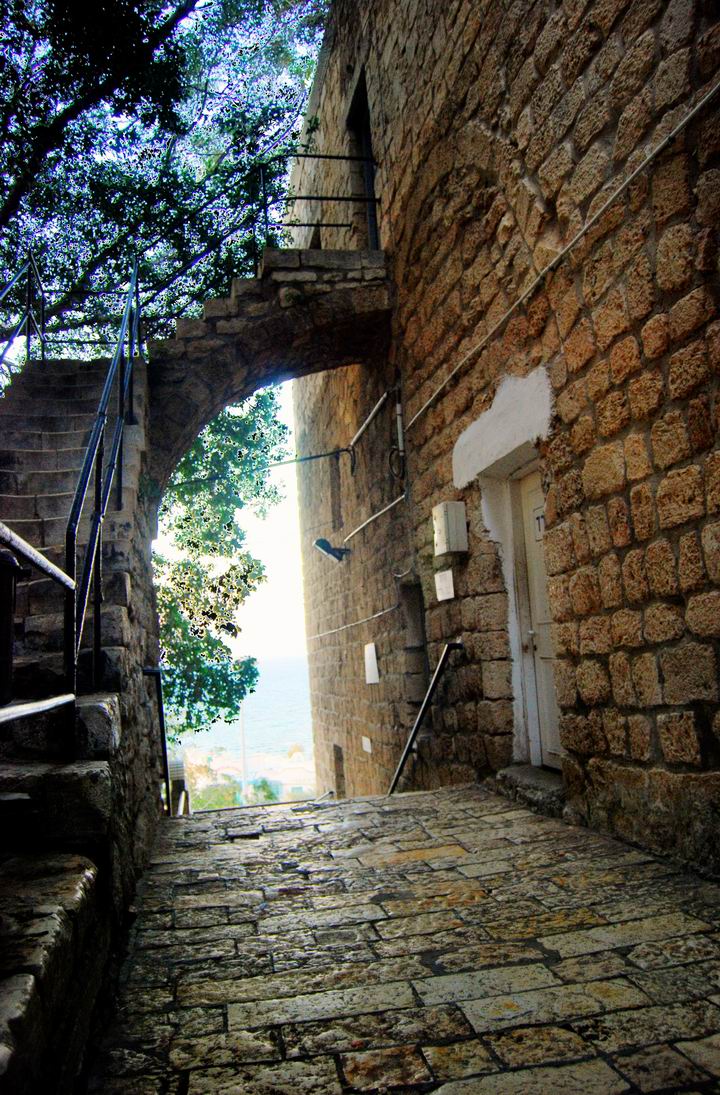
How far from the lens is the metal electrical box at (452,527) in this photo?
450 centimetres

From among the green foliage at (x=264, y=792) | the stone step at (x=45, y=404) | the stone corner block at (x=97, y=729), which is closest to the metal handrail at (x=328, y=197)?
the stone step at (x=45, y=404)

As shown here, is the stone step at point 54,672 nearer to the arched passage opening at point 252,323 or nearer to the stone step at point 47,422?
the stone step at point 47,422

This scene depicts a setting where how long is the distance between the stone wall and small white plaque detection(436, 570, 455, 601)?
7 cm

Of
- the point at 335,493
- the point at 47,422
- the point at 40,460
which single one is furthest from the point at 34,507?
the point at 335,493

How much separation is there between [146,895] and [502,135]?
3834 mm

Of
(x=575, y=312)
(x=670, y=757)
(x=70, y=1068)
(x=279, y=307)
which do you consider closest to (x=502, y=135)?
(x=575, y=312)

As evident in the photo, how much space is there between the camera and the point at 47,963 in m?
1.29

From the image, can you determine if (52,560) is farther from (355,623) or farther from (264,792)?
(264,792)

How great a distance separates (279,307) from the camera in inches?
230

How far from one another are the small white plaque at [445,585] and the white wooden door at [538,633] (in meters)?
0.65

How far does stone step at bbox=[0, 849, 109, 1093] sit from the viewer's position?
1104 millimetres

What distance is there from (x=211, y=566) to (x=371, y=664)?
3.96 meters

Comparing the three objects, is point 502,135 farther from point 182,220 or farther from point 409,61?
point 182,220

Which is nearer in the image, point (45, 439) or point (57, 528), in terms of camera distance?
point (57, 528)
